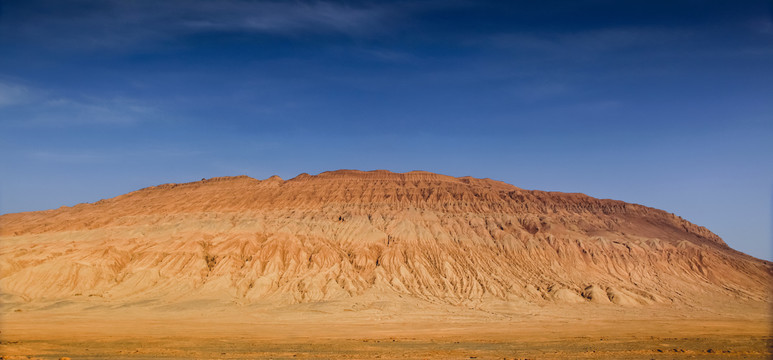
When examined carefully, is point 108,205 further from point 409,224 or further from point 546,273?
point 546,273

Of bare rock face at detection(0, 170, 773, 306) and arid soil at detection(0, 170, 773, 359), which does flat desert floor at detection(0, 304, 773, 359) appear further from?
bare rock face at detection(0, 170, 773, 306)

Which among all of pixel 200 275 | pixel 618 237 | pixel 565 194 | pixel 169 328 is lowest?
pixel 169 328

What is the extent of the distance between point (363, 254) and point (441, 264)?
12494 mm

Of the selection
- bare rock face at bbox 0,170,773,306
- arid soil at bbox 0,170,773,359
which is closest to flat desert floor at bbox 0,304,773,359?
arid soil at bbox 0,170,773,359

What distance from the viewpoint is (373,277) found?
275ft

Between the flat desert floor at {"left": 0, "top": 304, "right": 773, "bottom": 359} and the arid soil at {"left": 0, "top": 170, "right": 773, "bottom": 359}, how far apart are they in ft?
0.98

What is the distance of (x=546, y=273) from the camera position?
8719cm

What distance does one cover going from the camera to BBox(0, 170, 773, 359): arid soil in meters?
45.9

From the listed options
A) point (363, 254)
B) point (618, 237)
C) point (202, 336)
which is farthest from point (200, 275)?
point (618, 237)

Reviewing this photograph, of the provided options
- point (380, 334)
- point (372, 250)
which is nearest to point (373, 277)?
point (372, 250)

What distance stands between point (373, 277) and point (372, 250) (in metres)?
7.90

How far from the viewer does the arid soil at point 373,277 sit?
45875 mm

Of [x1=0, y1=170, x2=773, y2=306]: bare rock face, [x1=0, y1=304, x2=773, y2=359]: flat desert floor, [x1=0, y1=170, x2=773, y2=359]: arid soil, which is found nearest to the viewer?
[x1=0, y1=304, x2=773, y2=359]: flat desert floor

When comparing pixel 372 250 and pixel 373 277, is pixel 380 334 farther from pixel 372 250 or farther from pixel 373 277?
pixel 372 250
